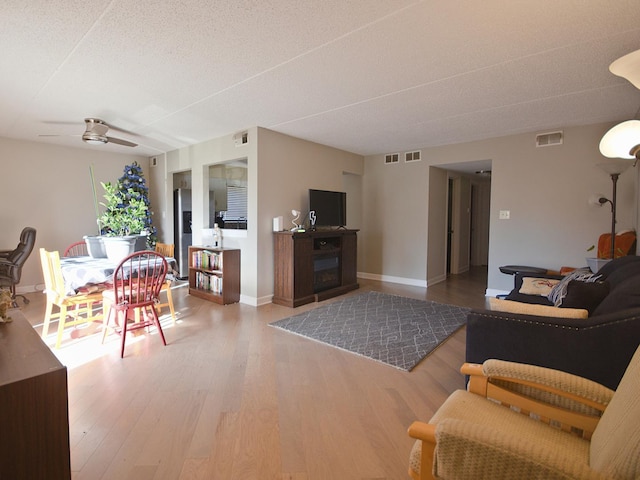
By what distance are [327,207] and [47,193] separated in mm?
4779

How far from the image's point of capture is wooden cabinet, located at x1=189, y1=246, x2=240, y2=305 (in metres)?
4.64

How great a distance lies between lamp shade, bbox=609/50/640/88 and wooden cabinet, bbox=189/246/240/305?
425 centimetres

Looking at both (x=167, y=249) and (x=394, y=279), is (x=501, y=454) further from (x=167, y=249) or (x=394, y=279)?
(x=394, y=279)

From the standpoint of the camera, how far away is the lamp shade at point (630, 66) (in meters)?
1.74

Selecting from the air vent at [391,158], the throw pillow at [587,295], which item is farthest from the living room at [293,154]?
the throw pillow at [587,295]

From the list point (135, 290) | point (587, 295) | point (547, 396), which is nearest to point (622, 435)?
point (547, 396)

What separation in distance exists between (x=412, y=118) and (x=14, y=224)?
6.37 metres

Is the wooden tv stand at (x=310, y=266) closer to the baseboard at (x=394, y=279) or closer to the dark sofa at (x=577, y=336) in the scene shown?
the baseboard at (x=394, y=279)

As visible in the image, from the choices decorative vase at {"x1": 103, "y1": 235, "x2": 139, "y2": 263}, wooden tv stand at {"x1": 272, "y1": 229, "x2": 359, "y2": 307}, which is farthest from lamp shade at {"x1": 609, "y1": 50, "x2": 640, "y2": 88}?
decorative vase at {"x1": 103, "y1": 235, "x2": 139, "y2": 263}

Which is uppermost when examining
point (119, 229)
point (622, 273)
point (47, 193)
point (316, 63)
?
point (316, 63)

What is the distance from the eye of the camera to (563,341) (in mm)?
1747

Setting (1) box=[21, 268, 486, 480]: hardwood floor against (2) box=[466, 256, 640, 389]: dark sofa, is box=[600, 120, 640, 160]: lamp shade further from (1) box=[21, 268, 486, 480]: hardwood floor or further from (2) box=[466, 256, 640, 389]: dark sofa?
(1) box=[21, 268, 486, 480]: hardwood floor

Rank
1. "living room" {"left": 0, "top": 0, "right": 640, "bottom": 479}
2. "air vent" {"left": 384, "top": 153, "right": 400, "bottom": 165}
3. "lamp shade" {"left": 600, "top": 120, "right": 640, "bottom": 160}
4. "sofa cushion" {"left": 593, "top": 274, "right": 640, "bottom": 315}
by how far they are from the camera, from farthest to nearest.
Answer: "air vent" {"left": 384, "top": 153, "right": 400, "bottom": 165}
"lamp shade" {"left": 600, "top": 120, "right": 640, "bottom": 160}
"living room" {"left": 0, "top": 0, "right": 640, "bottom": 479}
"sofa cushion" {"left": 593, "top": 274, "right": 640, "bottom": 315}

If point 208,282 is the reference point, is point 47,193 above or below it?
above
